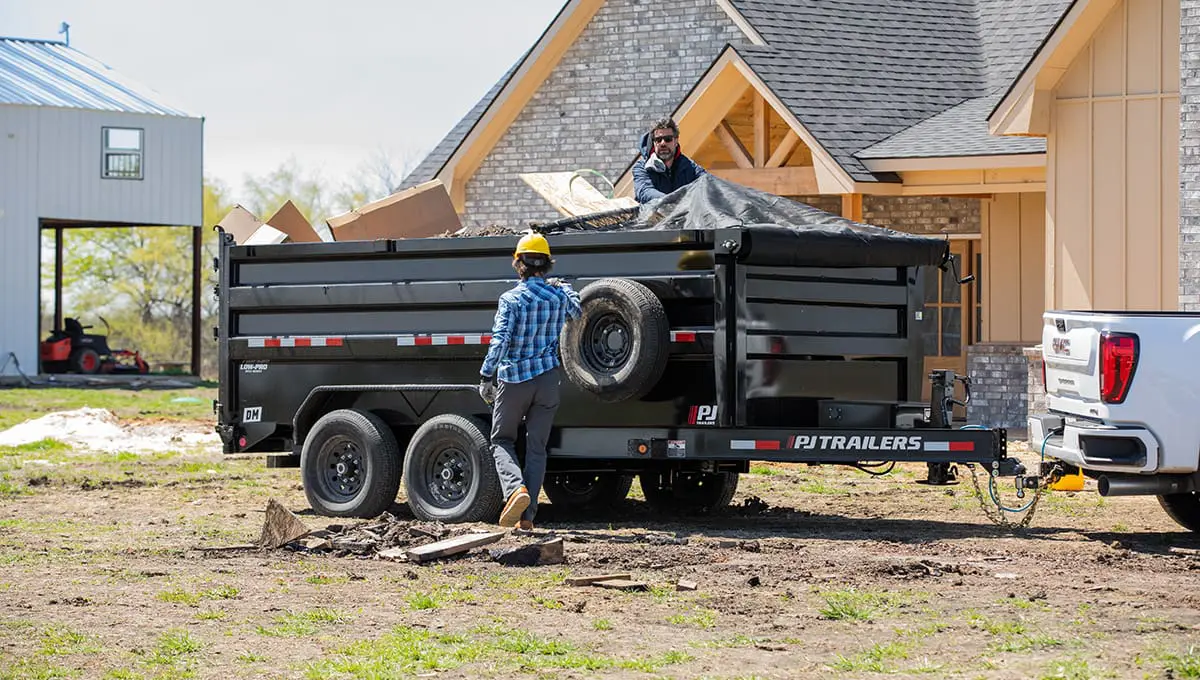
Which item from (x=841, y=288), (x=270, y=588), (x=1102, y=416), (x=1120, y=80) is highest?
(x=1120, y=80)

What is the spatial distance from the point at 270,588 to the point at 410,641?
6.38ft

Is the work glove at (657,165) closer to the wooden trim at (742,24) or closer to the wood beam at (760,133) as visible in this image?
the wood beam at (760,133)

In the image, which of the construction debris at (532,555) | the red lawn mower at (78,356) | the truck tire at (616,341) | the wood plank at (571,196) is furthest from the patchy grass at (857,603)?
the red lawn mower at (78,356)

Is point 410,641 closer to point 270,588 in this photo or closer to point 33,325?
point 270,588

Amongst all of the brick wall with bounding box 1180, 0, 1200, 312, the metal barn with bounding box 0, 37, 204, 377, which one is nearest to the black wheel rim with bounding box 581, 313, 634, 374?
the brick wall with bounding box 1180, 0, 1200, 312

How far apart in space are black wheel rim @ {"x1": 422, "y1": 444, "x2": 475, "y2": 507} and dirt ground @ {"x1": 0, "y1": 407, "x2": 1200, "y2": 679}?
46cm

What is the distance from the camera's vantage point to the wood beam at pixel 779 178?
72.5 feet

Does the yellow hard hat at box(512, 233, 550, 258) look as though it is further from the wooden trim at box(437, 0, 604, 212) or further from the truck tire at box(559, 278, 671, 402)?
the wooden trim at box(437, 0, 604, 212)

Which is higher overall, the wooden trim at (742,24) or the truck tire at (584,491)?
the wooden trim at (742,24)

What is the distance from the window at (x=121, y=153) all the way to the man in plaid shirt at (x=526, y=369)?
34384 millimetres

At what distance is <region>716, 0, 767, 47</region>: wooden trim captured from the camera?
76.4 ft

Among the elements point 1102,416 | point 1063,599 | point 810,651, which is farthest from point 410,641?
point 1102,416

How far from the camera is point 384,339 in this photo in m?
12.9

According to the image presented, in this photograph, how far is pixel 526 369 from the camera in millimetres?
11789
